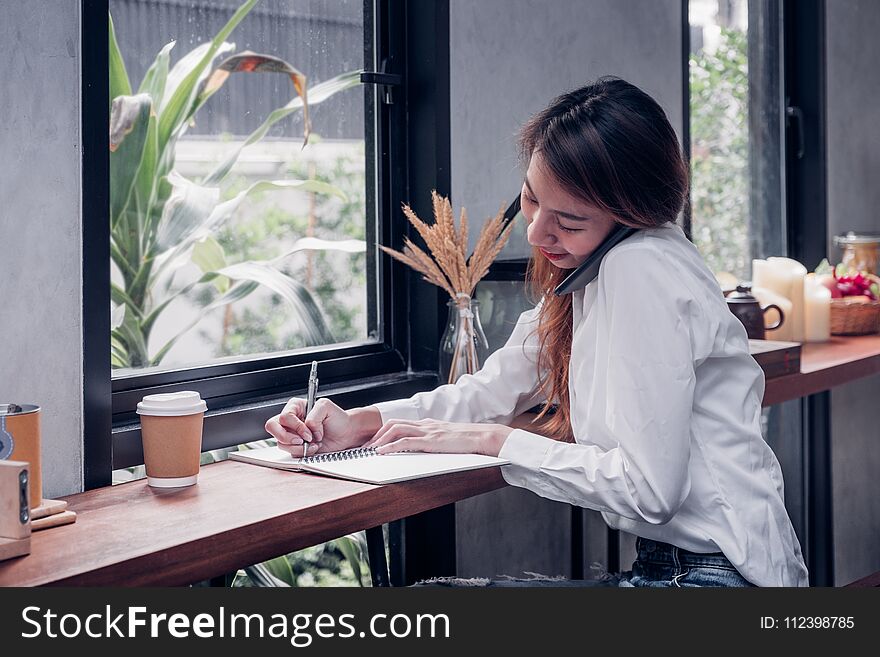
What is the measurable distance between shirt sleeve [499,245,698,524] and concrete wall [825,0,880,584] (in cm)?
217

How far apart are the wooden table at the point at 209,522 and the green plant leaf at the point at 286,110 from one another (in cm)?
58

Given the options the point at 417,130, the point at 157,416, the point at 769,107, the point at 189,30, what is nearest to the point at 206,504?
the point at 157,416

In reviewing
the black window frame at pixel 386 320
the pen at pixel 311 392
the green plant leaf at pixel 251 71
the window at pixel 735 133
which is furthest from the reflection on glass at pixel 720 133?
the pen at pixel 311 392

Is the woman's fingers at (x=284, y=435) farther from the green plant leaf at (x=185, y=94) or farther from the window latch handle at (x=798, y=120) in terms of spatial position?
the window latch handle at (x=798, y=120)

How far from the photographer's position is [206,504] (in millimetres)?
1414

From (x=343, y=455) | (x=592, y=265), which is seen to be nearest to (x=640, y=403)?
(x=592, y=265)

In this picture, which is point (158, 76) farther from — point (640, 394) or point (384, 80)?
point (640, 394)

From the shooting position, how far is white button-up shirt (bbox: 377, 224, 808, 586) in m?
1.43

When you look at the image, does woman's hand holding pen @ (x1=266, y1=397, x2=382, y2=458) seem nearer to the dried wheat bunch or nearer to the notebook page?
the notebook page

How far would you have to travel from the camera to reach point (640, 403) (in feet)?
4.68

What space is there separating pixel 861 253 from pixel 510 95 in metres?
1.52

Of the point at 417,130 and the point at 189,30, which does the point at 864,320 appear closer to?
the point at 417,130

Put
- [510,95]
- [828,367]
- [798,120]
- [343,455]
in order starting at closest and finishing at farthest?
[343,455], [510,95], [828,367], [798,120]

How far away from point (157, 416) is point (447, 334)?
0.76 metres
